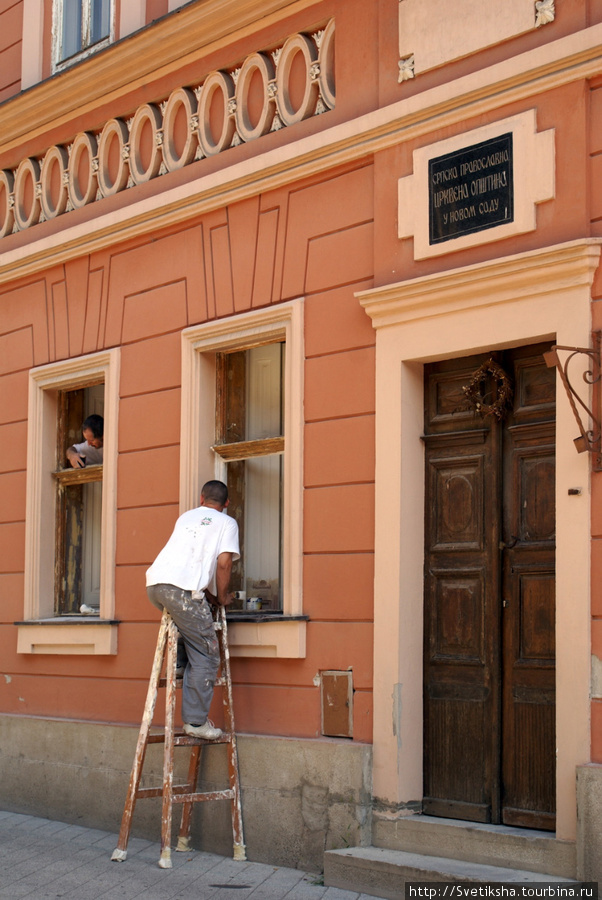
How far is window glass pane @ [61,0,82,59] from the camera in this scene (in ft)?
31.9

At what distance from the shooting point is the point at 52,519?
9406 millimetres

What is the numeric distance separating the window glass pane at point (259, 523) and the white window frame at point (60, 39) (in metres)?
3.59

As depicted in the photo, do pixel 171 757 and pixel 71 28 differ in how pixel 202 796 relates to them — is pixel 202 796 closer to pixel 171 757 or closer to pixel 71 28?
pixel 171 757

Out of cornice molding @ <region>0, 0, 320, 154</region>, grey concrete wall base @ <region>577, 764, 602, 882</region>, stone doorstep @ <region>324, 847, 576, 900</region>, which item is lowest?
stone doorstep @ <region>324, 847, 576, 900</region>

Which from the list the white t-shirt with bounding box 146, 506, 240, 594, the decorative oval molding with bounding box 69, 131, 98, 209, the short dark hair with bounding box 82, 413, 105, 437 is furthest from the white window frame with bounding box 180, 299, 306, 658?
the decorative oval molding with bounding box 69, 131, 98, 209

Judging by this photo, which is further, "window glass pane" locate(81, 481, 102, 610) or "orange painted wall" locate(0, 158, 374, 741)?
"window glass pane" locate(81, 481, 102, 610)

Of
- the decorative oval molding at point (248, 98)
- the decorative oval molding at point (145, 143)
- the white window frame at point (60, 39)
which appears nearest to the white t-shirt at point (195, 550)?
the decorative oval molding at point (248, 98)

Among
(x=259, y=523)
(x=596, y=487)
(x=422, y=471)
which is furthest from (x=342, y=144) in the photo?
(x=596, y=487)

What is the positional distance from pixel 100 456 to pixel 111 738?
6.98ft

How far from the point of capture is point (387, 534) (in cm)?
666

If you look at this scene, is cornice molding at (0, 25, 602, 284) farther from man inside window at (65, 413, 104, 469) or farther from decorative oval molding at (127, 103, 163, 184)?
man inside window at (65, 413, 104, 469)

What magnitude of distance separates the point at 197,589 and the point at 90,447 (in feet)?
8.25

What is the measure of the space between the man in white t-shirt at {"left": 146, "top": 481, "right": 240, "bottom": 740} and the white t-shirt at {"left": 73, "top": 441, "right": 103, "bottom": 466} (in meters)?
2.09

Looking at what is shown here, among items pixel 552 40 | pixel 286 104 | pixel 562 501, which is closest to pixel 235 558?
pixel 562 501
